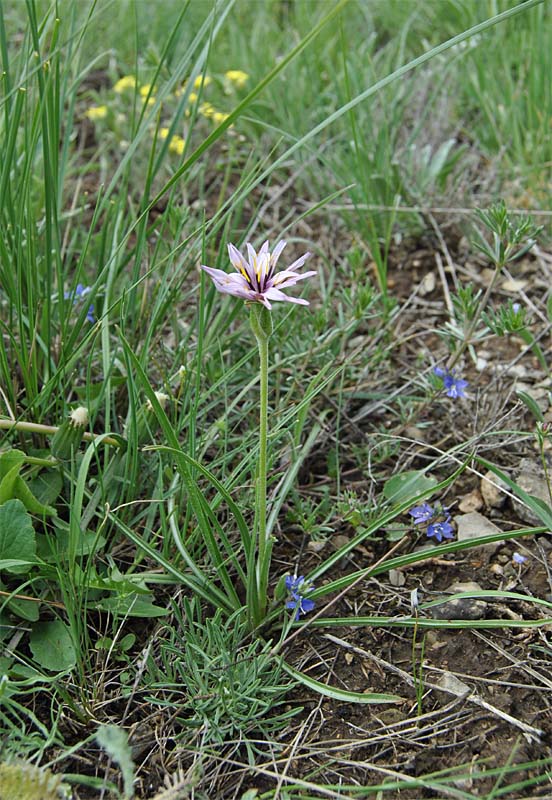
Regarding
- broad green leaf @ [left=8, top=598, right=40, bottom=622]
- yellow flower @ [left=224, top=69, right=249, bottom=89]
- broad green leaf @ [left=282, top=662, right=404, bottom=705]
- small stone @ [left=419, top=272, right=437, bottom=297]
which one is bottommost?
broad green leaf @ [left=282, top=662, right=404, bottom=705]

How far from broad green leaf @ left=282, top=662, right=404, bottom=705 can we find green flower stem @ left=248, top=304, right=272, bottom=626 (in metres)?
0.14

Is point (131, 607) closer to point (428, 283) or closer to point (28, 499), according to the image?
point (28, 499)

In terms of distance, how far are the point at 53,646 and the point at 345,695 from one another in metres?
0.55

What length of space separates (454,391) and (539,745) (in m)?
0.83

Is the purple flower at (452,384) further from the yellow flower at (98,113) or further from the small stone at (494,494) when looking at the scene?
the yellow flower at (98,113)

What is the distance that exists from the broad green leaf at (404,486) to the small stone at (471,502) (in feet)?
0.29

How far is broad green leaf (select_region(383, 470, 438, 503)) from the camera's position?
1.91m

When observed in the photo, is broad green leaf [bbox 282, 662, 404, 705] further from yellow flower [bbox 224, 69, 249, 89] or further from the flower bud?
yellow flower [bbox 224, 69, 249, 89]

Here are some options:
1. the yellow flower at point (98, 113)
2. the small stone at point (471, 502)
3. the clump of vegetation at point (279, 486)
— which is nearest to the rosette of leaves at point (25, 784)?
the clump of vegetation at point (279, 486)

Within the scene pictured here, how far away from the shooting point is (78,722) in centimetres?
153

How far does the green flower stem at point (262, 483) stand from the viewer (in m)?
1.42

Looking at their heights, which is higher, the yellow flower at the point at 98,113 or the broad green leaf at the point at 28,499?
the yellow flower at the point at 98,113

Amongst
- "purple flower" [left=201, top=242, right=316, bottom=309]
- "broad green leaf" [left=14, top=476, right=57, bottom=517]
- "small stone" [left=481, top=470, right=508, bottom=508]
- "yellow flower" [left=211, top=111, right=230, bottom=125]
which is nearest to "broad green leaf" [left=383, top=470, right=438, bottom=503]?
"small stone" [left=481, top=470, right=508, bottom=508]

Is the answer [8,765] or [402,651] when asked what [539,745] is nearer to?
[402,651]
